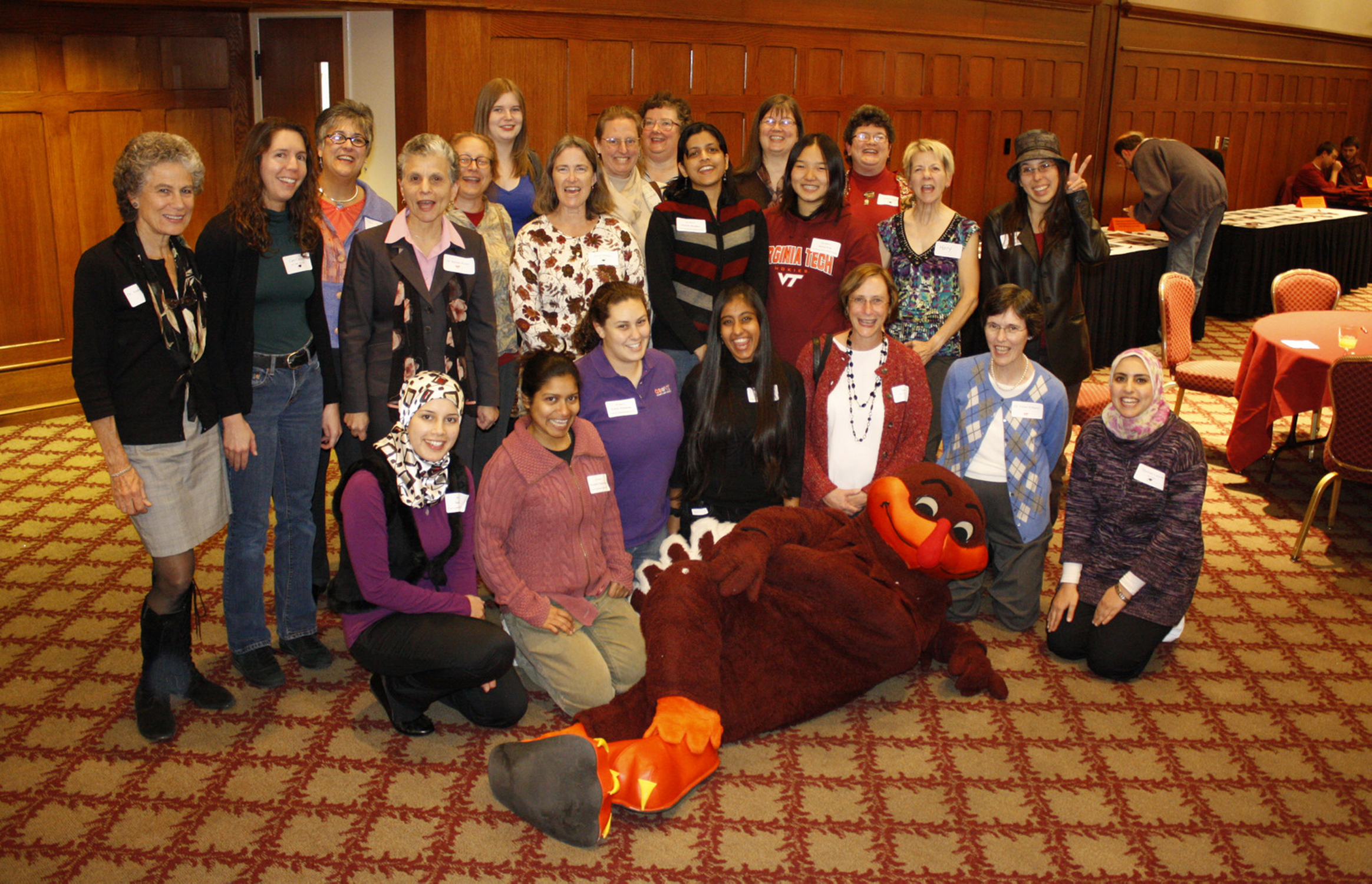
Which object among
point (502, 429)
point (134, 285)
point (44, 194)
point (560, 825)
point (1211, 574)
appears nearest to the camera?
point (560, 825)

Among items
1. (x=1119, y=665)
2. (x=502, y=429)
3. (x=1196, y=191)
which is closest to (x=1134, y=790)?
(x=1119, y=665)

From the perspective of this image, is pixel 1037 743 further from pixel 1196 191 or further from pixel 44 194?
pixel 1196 191

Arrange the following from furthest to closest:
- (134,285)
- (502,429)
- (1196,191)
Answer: (1196,191) < (502,429) < (134,285)

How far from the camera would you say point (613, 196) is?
4.30 meters

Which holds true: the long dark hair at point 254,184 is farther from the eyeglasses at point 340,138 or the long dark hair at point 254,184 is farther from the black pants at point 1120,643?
the black pants at point 1120,643

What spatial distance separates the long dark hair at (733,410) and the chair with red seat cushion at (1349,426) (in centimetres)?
236

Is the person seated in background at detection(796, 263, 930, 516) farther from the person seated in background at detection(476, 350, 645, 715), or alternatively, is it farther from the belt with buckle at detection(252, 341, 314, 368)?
the belt with buckle at detection(252, 341, 314, 368)

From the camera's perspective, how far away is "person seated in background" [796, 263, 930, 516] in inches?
149

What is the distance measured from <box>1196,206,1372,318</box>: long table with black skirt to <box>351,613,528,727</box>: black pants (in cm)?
722

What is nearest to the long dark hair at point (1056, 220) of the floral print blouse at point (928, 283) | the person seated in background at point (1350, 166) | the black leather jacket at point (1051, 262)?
the black leather jacket at point (1051, 262)

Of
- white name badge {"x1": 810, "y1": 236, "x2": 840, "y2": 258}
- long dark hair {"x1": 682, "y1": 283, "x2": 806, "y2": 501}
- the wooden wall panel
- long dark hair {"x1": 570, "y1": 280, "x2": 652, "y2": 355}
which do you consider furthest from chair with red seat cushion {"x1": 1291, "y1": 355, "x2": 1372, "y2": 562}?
the wooden wall panel

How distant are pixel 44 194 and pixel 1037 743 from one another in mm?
5405

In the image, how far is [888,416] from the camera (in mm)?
3785

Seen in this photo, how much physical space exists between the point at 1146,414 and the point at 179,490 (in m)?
3.02
